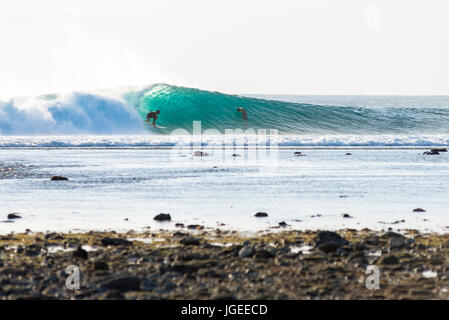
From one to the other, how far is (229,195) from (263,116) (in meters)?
41.0

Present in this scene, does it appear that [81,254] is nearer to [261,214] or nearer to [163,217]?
[163,217]

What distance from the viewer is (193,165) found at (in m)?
25.4

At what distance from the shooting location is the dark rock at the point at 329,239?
29.6ft

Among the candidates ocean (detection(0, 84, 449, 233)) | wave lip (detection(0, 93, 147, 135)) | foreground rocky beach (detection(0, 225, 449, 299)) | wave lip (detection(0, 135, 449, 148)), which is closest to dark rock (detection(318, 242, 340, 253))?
foreground rocky beach (detection(0, 225, 449, 299))

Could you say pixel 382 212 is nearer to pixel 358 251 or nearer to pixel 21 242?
pixel 358 251

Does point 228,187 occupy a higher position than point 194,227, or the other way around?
point 194,227

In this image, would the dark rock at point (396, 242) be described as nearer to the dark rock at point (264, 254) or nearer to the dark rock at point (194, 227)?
the dark rock at point (264, 254)

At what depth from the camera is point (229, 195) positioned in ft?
50.0

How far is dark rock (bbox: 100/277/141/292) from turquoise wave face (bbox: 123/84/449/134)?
45.7 m

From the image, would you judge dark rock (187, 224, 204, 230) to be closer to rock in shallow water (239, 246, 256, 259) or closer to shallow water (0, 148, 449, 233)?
shallow water (0, 148, 449, 233)

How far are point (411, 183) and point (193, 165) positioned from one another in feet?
31.0

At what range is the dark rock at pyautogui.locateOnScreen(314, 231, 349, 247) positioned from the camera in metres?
9.03

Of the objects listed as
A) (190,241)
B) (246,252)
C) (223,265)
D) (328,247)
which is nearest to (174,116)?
(190,241)
